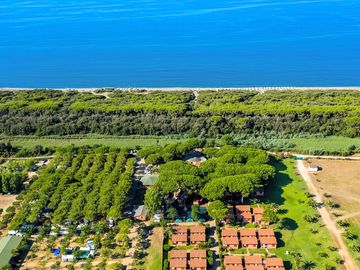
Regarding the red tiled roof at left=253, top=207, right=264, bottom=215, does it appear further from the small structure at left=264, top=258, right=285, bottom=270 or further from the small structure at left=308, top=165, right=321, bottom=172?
the small structure at left=308, top=165, right=321, bottom=172

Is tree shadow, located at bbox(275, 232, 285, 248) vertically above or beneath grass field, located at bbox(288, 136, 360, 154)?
beneath

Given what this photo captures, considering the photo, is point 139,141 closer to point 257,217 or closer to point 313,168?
point 313,168

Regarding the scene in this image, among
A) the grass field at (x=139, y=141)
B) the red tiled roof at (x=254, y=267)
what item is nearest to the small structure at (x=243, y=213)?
the red tiled roof at (x=254, y=267)

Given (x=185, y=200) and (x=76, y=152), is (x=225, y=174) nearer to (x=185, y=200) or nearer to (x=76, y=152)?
(x=185, y=200)

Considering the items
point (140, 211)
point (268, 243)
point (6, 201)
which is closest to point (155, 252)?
point (140, 211)

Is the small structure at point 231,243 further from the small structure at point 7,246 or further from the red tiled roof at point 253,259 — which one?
the small structure at point 7,246

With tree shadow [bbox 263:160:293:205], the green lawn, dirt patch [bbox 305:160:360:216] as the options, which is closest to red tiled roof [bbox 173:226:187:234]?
tree shadow [bbox 263:160:293:205]
